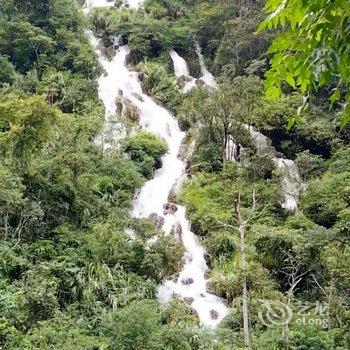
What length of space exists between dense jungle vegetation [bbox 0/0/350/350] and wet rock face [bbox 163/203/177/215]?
815 mm

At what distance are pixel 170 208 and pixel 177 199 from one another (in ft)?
2.97

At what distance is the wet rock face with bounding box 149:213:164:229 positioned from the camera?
64.1ft

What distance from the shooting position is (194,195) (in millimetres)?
21141

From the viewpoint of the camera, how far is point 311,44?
1.93 m

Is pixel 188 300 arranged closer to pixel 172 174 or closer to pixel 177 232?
pixel 177 232

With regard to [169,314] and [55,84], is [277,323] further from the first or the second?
[55,84]

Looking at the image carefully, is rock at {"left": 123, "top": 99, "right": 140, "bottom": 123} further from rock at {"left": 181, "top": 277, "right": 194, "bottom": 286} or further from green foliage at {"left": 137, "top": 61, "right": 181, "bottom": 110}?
rock at {"left": 181, "top": 277, "right": 194, "bottom": 286}

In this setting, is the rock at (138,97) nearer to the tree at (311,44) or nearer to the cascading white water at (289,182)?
the cascading white water at (289,182)

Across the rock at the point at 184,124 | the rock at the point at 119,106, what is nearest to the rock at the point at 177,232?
the rock at the point at 184,124

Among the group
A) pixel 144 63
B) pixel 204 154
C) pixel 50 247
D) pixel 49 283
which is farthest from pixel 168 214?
pixel 144 63

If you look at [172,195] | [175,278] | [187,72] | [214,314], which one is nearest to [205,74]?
[187,72]

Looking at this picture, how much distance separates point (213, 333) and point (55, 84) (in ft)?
58.4

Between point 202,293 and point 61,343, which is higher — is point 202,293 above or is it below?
above

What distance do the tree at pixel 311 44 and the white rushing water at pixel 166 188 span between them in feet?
43.6
